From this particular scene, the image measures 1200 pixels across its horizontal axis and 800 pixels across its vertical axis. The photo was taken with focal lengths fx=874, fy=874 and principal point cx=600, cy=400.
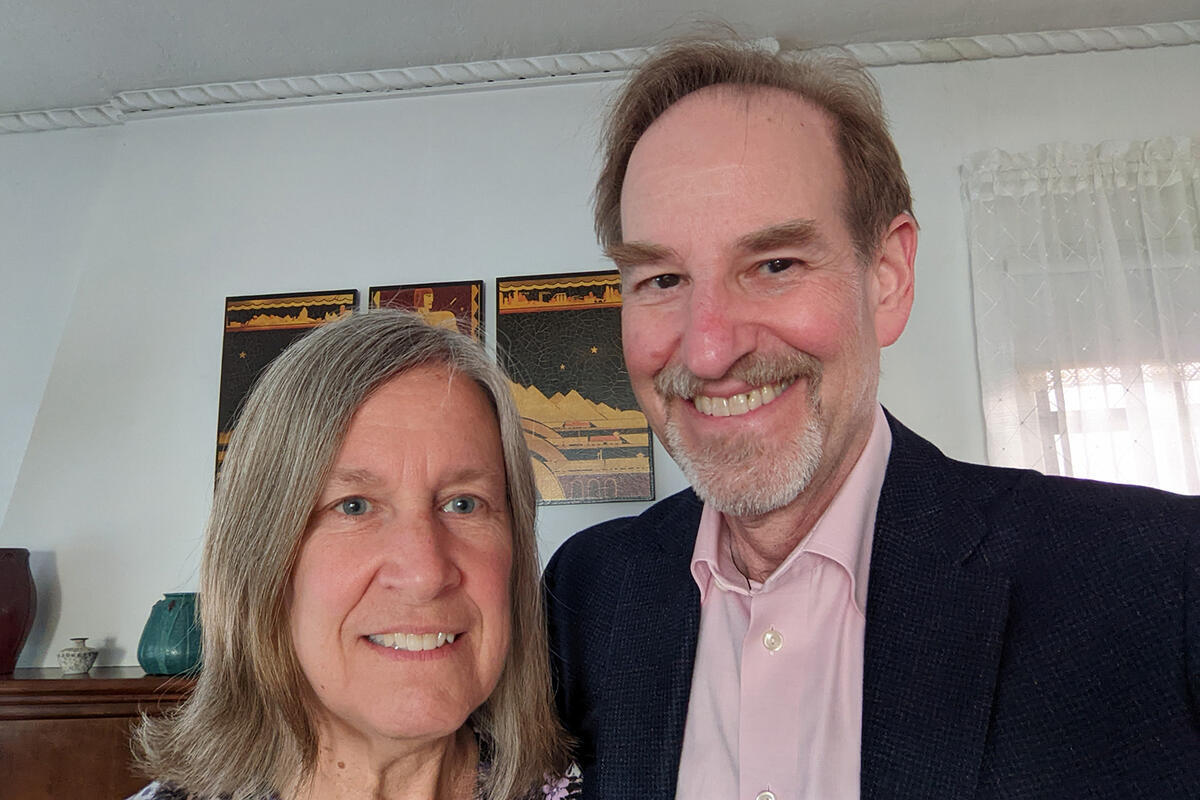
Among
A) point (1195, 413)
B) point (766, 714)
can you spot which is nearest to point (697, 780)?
point (766, 714)

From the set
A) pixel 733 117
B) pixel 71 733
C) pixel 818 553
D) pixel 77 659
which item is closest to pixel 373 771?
pixel 818 553

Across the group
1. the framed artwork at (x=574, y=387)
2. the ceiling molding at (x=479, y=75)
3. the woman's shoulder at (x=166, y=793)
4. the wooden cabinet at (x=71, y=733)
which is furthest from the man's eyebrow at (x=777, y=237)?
the wooden cabinet at (x=71, y=733)

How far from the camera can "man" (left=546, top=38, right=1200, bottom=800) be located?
0.97 metres

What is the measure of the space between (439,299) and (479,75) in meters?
0.86

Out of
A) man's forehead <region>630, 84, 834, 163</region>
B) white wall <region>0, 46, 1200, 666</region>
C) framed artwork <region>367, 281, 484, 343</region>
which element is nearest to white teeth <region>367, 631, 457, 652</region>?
man's forehead <region>630, 84, 834, 163</region>

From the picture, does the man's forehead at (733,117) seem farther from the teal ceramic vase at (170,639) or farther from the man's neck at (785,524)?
the teal ceramic vase at (170,639)

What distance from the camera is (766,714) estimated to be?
44.9 inches

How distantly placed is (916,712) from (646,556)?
20.3 inches

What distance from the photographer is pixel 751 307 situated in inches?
48.1

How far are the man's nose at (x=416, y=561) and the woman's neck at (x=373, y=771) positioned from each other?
211 mm

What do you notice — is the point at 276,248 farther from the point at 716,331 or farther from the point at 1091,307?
the point at 1091,307

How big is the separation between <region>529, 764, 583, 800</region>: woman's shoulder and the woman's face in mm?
220

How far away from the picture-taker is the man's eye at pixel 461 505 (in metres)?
1.19

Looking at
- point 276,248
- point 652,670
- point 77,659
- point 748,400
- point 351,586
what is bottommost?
point 77,659
